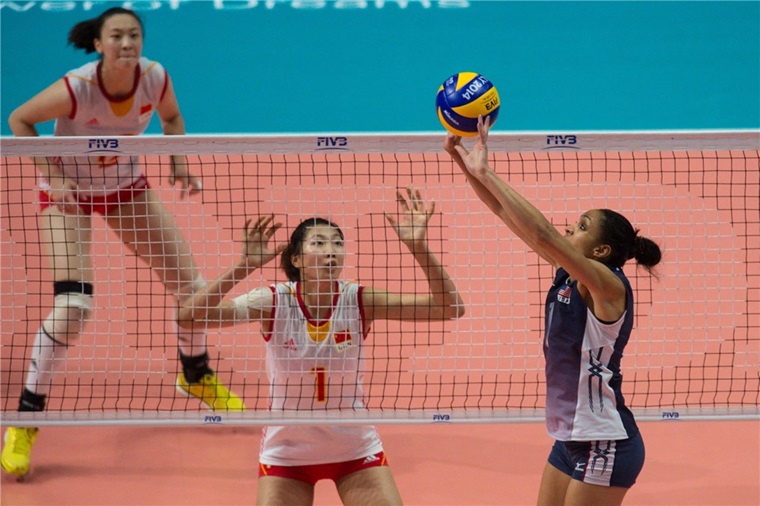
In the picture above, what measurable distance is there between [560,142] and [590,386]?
115 centimetres

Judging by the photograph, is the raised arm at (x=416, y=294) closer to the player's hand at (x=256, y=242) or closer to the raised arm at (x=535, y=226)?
the player's hand at (x=256, y=242)

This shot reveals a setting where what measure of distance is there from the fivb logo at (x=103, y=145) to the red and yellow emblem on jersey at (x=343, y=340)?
4.23ft

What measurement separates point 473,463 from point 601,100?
6811mm

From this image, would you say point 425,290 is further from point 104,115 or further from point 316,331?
point 316,331

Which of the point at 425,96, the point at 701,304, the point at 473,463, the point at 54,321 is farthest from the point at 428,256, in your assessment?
the point at 425,96

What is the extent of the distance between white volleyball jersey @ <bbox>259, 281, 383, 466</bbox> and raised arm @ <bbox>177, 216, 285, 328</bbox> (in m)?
0.13

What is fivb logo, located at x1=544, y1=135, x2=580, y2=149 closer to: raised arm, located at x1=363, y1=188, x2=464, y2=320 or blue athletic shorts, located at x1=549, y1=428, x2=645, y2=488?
raised arm, located at x1=363, y1=188, x2=464, y2=320

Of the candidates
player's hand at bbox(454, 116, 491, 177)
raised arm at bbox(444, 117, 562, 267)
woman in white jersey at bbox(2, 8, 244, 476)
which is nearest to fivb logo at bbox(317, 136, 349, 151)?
player's hand at bbox(454, 116, 491, 177)

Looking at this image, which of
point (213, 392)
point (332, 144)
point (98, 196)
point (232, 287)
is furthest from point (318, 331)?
point (98, 196)

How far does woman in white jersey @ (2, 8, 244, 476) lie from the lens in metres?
5.89

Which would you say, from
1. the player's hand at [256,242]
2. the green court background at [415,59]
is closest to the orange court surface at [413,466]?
the player's hand at [256,242]

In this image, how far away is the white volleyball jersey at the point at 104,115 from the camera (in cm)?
625

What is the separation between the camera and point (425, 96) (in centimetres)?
1201

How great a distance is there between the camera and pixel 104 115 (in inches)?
252
